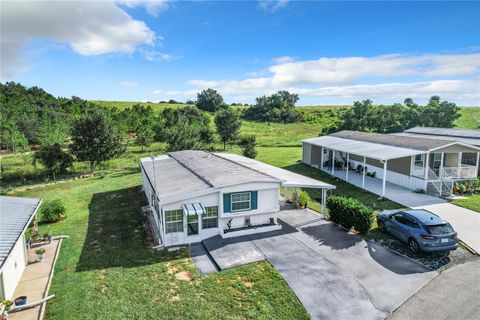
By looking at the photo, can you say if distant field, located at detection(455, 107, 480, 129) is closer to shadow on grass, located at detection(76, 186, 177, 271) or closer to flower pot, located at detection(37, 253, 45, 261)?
shadow on grass, located at detection(76, 186, 177, 271)

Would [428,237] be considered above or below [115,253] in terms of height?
above

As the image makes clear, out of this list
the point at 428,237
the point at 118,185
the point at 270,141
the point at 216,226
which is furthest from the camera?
the point at 270,141

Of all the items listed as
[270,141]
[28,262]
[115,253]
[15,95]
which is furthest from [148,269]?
[15,95]

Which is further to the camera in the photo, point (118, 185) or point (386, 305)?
point (118, 185)

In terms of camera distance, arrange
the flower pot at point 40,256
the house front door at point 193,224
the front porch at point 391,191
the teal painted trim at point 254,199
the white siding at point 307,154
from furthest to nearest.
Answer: the white siding at point 307,154
the front porch at point 391,191
the teal painted trim at point 254,199
the house front door at point 193,224
the flower pot at point 40,256

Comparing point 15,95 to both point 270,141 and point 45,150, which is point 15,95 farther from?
point 270,141

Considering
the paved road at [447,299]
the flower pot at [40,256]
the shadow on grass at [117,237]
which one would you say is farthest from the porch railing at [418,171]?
the flower pot at [40,256]

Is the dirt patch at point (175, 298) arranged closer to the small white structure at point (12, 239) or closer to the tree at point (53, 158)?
the small white structure at point (12, 239)
